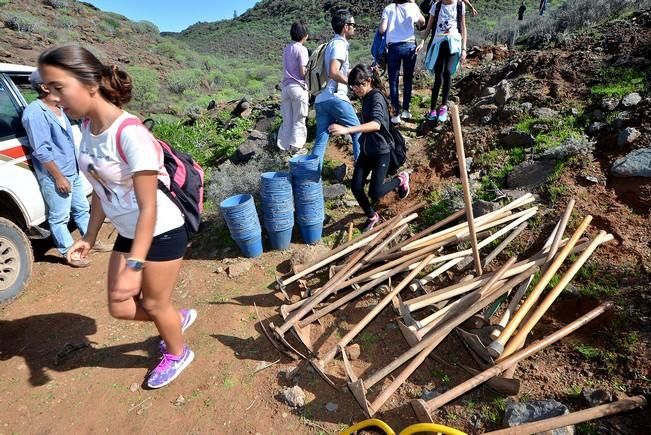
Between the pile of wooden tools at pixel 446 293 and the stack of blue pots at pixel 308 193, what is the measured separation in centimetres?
61

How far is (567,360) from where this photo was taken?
8.66ft

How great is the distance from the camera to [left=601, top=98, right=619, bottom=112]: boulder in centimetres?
494

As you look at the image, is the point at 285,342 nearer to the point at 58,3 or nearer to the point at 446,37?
the point at 446,37

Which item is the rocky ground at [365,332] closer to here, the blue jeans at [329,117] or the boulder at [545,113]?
the boulder at [545,113]

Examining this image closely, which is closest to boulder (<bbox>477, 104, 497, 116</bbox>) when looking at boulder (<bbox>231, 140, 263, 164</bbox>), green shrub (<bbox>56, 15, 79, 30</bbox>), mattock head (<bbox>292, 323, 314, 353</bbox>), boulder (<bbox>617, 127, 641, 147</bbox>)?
boulder (<bbox>617, 127, 641, 147</bbox>)

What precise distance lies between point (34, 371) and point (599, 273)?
182 inches

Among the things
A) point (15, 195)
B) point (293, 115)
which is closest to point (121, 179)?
point (15, 195)

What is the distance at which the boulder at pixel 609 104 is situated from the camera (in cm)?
494

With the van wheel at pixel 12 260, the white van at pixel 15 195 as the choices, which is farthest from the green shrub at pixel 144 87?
the van wheel at pixel 12 260

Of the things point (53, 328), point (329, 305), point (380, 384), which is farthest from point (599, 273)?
point (53, 328)

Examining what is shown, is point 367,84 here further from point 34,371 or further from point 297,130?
point 34,371

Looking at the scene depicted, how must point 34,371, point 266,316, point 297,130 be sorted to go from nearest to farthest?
point 34,371 < point 266,316 < point 297,130

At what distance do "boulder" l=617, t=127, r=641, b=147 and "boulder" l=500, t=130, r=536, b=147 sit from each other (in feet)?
2.90

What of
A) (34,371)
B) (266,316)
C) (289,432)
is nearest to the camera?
(289,432)
